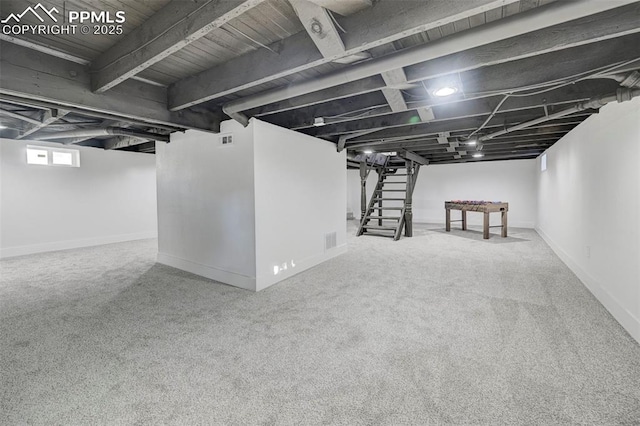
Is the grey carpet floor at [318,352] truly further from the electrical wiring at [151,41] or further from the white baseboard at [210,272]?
the electrical wiring at [151,41]

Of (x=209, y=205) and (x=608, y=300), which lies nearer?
(x=608, y=300)

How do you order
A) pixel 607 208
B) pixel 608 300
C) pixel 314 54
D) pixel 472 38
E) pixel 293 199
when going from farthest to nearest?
pixel 293 199, pixel 607 208, pixel 608 300, pixel 314 54, pixel 472 38

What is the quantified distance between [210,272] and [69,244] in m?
3.98

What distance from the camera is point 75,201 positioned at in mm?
5652

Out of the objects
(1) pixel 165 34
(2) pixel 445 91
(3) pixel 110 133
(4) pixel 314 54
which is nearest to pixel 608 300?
(2) pixel 445 91

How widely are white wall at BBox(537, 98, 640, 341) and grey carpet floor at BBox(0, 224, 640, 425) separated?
20cm

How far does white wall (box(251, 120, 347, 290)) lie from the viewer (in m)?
3.33

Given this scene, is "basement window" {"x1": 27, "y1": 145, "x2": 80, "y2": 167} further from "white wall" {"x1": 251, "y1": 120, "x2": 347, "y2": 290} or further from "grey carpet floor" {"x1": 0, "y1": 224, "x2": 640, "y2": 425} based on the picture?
"white wall" {"x1": 251, "y1": 120, "x2": 347, "y2": 290}

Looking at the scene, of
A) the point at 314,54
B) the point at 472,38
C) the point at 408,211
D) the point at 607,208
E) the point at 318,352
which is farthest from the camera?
the point at 408,211

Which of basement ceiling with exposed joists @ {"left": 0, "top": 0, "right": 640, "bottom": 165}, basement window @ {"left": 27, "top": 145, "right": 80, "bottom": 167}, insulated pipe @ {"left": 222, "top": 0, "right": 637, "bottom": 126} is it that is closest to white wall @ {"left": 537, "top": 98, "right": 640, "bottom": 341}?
basement ceiling with exposed joists @ {"left": 0, "top": 0, "right": 640, "bottom": 165}

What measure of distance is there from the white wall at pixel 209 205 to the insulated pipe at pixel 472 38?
1307 millimetres

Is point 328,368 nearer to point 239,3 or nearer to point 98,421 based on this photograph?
point 98,421

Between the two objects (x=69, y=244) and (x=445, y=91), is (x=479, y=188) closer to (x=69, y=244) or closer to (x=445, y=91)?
(x=445, y=91)

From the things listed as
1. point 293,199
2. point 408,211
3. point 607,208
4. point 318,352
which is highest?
point 293,199
